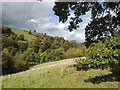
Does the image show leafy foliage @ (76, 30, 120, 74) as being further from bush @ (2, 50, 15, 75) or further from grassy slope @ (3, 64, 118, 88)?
bush @ (2, 50, 15, 75)

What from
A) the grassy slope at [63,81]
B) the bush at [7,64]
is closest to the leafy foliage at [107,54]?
the grassy slope at [63,81]

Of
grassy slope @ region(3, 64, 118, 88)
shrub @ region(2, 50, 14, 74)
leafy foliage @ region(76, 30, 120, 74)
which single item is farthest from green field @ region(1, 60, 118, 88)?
shrub @ region(2, 50, 14, 74)

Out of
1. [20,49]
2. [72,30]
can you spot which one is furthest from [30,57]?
[72,30]

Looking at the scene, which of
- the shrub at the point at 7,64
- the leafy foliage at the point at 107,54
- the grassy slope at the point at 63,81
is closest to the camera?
the leafy foliage at the point at 107,54

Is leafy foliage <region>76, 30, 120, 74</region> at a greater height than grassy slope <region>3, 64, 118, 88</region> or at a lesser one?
greater

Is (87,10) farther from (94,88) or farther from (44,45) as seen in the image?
(44,45)

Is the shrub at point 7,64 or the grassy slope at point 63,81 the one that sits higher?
the shrub at point 7,64

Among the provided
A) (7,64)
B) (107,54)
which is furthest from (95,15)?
(7,64)

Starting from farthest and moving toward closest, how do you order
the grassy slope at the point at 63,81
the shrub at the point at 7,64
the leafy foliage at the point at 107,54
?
the shrub at the point at 7,64 < the grassy slope at the point at 63,81 < the leafy foliage at the point at 107,54

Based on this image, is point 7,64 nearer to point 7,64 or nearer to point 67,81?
point 7,64

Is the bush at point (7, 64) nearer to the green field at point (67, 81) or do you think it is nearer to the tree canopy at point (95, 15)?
the green field at point (67, 81)

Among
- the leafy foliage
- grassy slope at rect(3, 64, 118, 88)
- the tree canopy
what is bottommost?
grassy slope at rect(3, 64, 118, 88)

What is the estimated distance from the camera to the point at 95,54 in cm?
525

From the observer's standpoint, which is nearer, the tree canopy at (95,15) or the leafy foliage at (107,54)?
the leafy foliage at (107,54)
